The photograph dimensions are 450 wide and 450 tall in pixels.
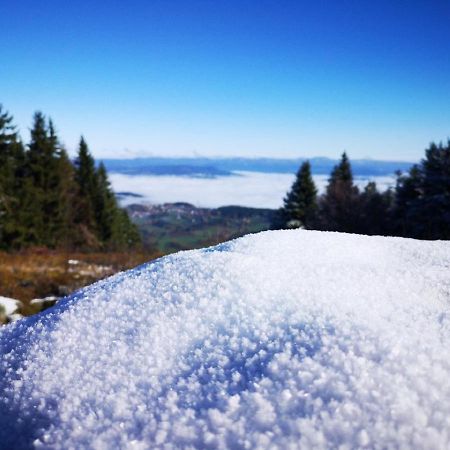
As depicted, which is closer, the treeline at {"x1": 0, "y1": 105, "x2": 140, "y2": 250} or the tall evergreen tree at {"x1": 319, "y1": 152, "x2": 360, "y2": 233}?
the treeline at {"x1": 0, "y1": 105, "x2": 140, "y2": 250}

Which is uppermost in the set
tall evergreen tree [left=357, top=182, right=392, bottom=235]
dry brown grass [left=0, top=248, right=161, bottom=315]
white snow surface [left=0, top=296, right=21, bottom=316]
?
tall evergreen tree [left=357, top=182, right=392, bottom=235]

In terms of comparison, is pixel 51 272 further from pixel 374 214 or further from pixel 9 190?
pixel 374 214

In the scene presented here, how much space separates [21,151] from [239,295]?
36.9 m

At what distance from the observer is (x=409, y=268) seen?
9.12 feet

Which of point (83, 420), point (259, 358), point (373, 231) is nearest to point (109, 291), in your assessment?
point (83, 420)

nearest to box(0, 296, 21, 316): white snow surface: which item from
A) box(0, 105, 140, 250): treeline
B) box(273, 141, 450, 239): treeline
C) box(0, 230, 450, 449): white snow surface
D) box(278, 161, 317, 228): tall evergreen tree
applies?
box(0, 230, 450, 449): white snow surface

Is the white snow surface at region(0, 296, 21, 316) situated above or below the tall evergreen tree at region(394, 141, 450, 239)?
below

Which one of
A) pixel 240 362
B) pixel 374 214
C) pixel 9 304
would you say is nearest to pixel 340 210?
pixel 374 214

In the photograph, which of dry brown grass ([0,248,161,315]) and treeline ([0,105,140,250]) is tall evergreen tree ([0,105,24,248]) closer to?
treeline ([0,105,140,250])

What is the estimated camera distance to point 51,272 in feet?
48.6

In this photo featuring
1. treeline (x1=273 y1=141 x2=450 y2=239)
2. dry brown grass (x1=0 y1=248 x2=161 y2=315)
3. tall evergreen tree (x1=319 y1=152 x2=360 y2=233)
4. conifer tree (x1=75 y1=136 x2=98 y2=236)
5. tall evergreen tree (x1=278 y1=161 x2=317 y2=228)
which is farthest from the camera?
tall evergreen tree (x1=278 y1=161 x2=317 y2=228)

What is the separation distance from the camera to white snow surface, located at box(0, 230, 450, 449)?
1.31 meters

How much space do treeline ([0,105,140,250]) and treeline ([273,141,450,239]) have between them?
19.5 meters

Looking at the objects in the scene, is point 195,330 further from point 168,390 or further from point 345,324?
point 345,324
